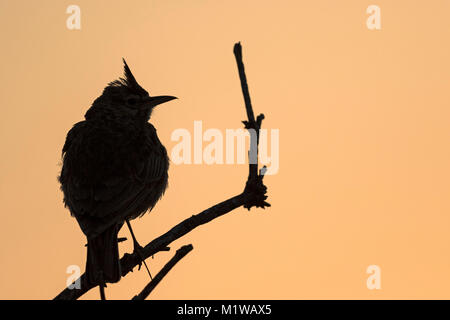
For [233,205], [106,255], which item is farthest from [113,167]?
[233,205]

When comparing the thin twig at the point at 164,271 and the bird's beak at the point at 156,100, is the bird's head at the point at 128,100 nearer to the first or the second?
the bird's beak at the point at 156,100

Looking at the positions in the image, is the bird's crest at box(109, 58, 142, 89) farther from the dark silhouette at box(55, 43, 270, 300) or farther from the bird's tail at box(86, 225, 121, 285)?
the dark silhouette at box(55, 43, 270, 300)

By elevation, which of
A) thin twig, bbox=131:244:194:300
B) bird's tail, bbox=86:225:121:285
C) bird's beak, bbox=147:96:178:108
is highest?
bird's beak, bbox=147:96:178:108

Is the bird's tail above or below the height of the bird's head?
below

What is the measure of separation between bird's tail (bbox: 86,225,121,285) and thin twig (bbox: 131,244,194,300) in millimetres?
1898

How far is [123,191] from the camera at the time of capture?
23.1 ft

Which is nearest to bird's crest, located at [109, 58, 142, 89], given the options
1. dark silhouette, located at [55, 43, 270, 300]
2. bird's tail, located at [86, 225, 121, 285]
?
bird's tail, located at [86, 225, 121, 285]

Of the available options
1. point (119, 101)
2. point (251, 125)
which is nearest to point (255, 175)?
point (251, 125)

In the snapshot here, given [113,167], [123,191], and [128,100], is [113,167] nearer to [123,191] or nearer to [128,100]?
[123,191]

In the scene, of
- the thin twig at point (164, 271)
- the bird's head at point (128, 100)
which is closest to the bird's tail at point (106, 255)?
the thin twig at point (164, 271)

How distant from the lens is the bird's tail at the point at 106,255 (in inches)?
217

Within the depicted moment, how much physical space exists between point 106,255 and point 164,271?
2.84 meters


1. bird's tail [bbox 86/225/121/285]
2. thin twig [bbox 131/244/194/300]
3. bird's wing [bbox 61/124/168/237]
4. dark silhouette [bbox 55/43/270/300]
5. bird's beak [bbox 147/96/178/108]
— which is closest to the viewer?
thin twig [bbox 131/244/194/300]

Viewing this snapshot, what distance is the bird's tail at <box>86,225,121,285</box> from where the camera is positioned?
552 cm
